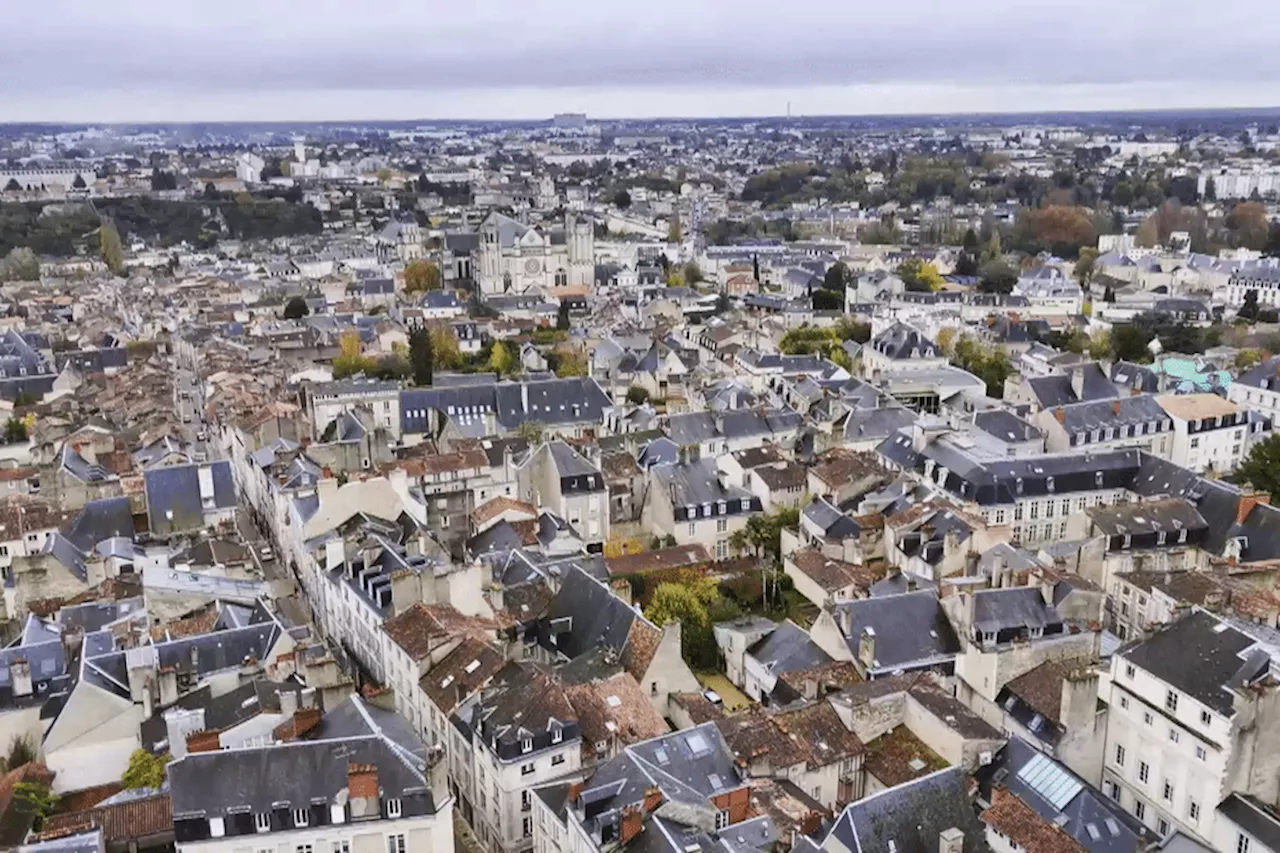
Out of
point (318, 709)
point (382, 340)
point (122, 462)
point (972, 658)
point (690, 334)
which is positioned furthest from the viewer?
point (690, 334)

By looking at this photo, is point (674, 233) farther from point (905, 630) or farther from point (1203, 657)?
point (1203, 657)

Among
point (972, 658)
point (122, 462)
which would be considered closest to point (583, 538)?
point (972, 658)

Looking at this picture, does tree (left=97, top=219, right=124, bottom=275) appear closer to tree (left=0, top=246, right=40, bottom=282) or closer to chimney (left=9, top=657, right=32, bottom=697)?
tree (left=0, top=246, right=40, bottom=282)

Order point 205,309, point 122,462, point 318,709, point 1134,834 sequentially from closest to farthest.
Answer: point 1134,834
point 318,709
point 122,462
point 205,309

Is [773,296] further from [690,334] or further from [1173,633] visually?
[1173,633]

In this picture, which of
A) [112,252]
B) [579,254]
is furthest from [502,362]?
[112,252]

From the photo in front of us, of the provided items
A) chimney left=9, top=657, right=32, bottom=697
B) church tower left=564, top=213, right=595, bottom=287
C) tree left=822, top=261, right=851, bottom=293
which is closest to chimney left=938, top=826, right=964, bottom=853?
chimney left=9, top=657, right=32, bottom=697

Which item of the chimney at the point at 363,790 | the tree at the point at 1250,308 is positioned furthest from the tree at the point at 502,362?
the tree at the point at 1250,308
